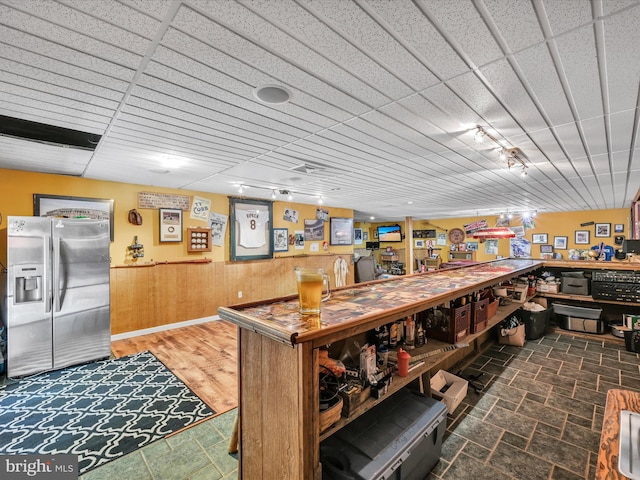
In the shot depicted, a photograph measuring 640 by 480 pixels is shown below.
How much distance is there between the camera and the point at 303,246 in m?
7.29

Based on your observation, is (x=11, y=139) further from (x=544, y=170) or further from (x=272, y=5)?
(x=544, y=170)

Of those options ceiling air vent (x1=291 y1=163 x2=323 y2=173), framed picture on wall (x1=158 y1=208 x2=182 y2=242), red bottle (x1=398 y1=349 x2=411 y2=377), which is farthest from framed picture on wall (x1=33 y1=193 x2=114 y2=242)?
red bottle (x1=398 y1=349 x2=411 y2=377)

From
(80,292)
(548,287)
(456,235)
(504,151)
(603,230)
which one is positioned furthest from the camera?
(456,235)

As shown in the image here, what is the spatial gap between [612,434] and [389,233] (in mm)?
13669

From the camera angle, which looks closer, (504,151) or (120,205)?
(504,151)

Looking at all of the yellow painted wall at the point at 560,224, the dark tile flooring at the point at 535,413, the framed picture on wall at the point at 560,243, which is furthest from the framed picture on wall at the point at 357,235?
the dark tile flooring at the point at 535,413

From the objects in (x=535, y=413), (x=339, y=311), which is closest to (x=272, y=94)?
(x=339, y=311)

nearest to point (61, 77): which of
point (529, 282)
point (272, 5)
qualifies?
point (272, 5)

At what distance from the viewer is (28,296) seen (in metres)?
3.32

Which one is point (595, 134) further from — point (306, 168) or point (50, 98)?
point (50, 98)

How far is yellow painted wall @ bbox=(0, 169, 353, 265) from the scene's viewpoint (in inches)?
147

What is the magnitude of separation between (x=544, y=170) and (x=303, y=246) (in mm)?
5023

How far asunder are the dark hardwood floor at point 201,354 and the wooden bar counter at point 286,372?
1.44 meters

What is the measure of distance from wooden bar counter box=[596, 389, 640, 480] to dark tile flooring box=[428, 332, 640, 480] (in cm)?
85
